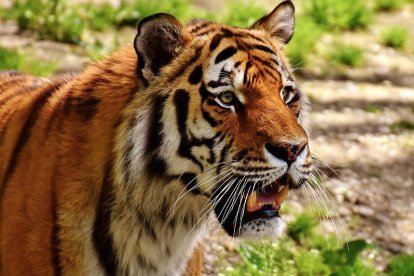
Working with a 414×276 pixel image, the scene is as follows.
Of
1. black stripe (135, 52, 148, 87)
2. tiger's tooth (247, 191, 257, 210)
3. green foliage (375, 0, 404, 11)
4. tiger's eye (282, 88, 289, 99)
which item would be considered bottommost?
green foliage (375, 0, 404, 11)

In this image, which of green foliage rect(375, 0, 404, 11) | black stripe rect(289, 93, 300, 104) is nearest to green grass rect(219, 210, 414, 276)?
black stripe rect(289, 93, 300, 104)

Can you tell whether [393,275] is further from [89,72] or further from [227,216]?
[89,72]

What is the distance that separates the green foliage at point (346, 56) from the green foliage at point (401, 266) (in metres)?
2.35

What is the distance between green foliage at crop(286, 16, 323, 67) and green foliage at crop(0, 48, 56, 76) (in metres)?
1.64

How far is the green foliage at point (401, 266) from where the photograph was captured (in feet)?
12.1

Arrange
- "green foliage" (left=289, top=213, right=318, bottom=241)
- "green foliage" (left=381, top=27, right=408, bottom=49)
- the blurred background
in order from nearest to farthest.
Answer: the blurred background → "green foliage" (left=289, top=213, right=318, bottom=241) → "green foliage" (left=381, top=27, right=408, bottom=49)

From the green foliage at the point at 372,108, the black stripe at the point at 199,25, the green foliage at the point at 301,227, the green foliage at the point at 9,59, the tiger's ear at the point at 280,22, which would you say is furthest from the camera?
the green foliage at the point at 372,108

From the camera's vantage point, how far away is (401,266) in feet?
12.2

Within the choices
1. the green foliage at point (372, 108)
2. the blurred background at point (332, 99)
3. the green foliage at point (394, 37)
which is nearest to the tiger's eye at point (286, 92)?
the blurred background at point (332, 99)

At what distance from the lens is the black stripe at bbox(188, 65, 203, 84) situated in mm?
Result: 2428

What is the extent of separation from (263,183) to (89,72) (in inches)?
26.0

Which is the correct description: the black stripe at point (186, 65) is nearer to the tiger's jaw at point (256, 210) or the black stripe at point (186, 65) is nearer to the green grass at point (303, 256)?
the tiger's jaw at point (256, 210)

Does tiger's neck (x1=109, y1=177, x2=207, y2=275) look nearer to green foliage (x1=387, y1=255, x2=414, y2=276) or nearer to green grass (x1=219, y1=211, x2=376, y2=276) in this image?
green grass (x1=219, y1=211, x2=376, y2=276)

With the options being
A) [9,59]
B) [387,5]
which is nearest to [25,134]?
[9,59]
